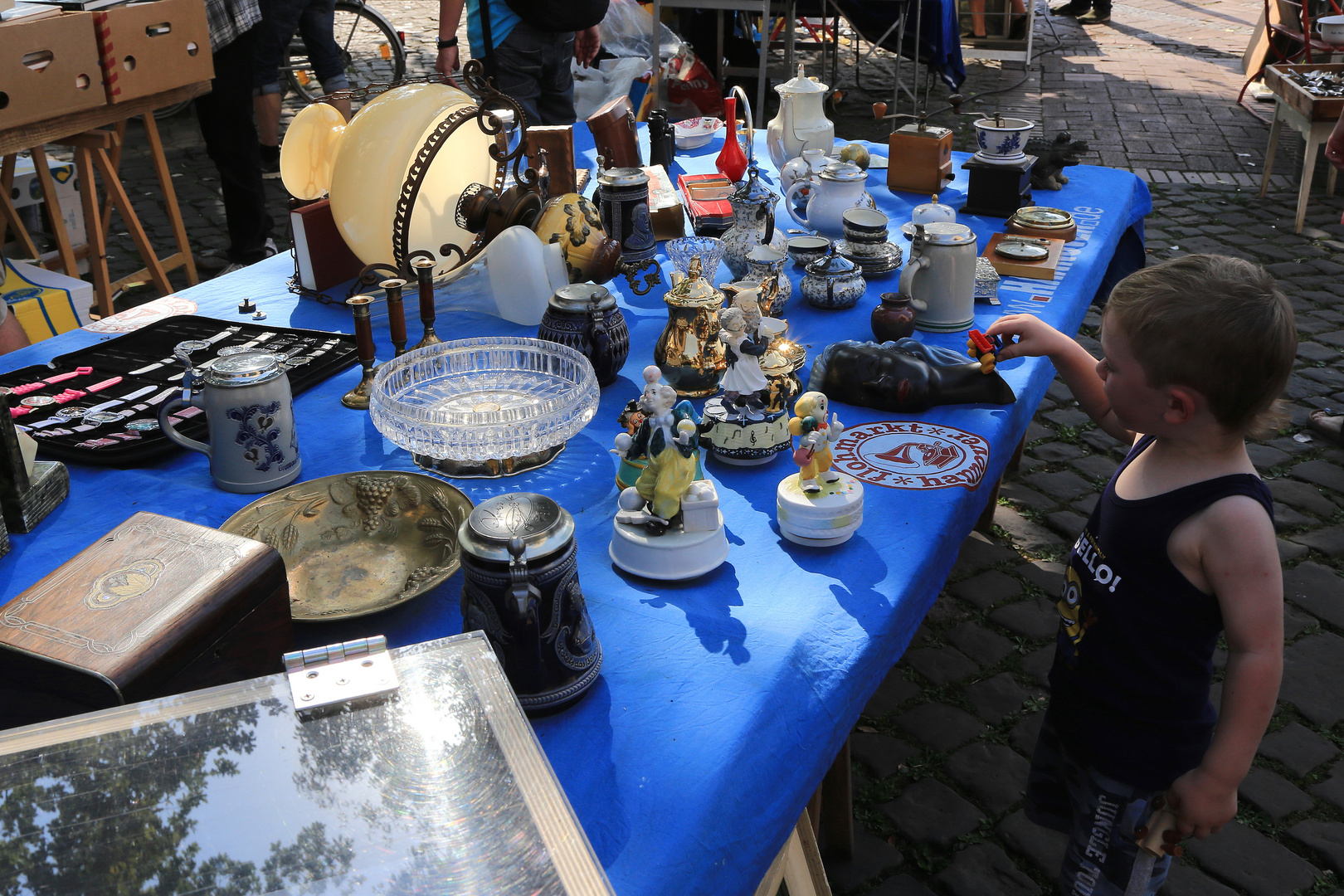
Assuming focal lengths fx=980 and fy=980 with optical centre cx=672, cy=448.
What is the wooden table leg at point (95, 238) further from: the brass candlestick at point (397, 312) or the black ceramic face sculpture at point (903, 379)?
the black ceramic face sculpture at point (903, 379)

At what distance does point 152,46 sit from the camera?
3.41 m

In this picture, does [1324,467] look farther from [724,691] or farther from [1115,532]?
[724,691]

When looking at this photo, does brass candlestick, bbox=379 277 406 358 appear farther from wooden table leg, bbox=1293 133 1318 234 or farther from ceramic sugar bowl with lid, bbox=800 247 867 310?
wooden table leg, bbox=1293 133 1318 234

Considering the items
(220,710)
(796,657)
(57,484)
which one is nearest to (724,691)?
(796,657)

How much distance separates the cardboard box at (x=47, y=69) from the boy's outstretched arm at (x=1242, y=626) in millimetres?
3360

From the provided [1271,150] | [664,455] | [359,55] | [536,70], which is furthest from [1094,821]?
[359,55]

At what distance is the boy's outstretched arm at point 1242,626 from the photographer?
1.26 m

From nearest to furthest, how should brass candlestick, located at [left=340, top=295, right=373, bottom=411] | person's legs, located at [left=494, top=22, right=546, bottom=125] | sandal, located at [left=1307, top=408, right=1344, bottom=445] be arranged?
brass candlestick, located at [left=340, top=295, right=373, bottom=411] → sandal, located at [left=1307, top=408, right=1344, bottom=445] → person's legs, located at [left=494, top=22, right=546, bottom=125]

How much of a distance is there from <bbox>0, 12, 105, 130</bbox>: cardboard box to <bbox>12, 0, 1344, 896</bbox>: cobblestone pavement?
5.32 ft

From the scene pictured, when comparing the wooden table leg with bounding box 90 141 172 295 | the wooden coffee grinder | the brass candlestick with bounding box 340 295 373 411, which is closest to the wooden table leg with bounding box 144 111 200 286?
the wooden table leg with bounding box 90 141 172 295

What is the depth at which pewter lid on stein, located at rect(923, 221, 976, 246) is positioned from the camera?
86.0 inches

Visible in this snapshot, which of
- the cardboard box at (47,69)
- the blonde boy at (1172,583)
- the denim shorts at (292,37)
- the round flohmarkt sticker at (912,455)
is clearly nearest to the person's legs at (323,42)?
the denim shorts at (292,37)

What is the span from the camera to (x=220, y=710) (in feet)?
2.95

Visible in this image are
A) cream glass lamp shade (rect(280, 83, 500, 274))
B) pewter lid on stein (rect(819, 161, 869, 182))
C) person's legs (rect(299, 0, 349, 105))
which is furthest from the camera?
person's legs (rect(299, 0, 349, 105))
